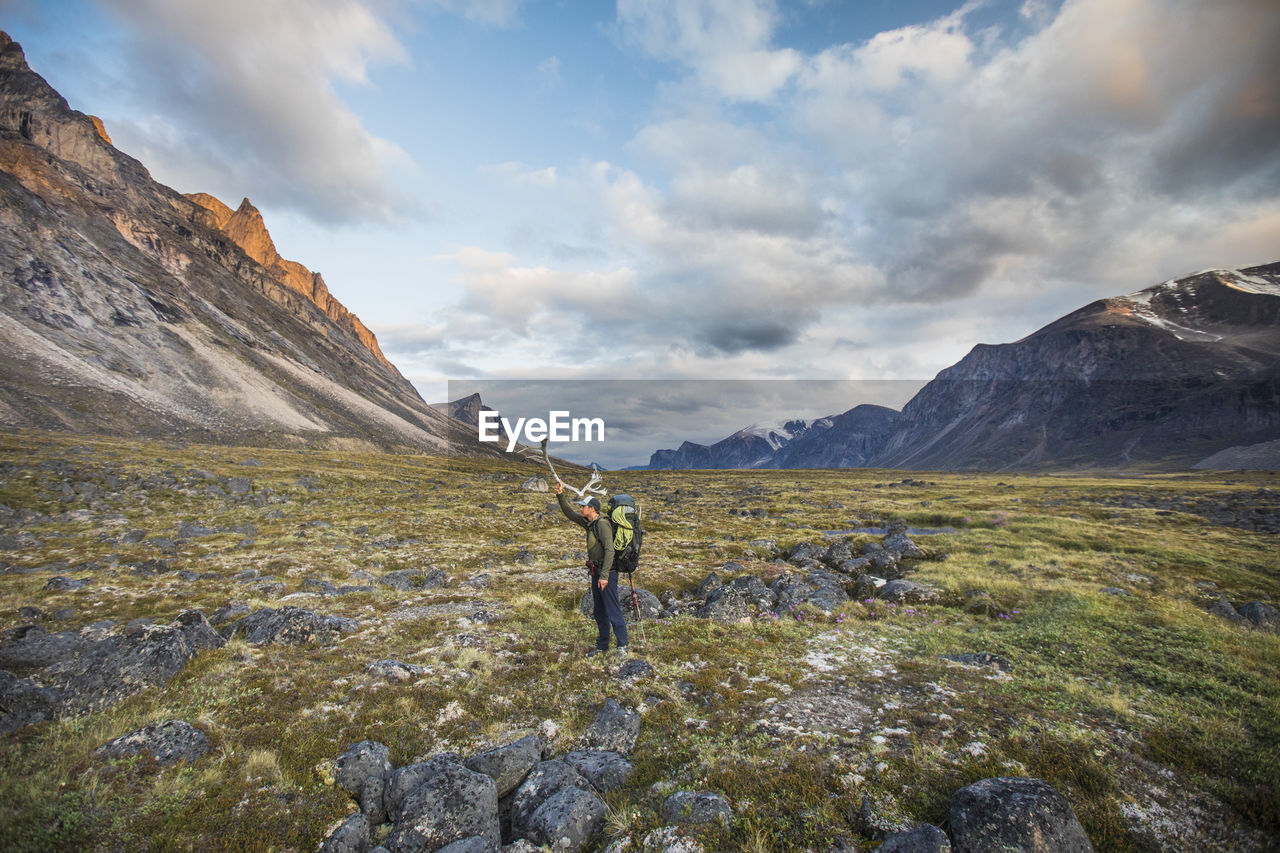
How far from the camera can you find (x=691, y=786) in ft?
23.7

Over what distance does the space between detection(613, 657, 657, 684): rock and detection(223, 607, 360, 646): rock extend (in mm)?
8172

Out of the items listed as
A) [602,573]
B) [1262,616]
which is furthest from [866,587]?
[602,573]

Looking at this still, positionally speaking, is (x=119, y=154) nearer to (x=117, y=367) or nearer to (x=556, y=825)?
(x=117, y=367)

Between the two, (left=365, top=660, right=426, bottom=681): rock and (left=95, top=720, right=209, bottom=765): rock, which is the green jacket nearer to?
(left=365, top=660, right=426, bottom=681): rock

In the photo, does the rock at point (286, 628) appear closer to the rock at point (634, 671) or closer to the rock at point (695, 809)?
the rock at point (634, 671)

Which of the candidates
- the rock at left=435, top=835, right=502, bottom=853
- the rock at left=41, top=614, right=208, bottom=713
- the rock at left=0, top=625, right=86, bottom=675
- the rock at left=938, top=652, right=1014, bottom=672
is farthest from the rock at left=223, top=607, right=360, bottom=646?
the rock at left=938, top=652, right=1014, bottom=672

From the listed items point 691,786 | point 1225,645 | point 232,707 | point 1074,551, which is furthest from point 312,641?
point 1074,551

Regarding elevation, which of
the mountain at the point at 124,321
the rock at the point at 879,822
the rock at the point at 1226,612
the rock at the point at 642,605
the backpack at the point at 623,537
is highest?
the mountain at the point at 124,321

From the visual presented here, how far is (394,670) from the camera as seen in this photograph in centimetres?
1081

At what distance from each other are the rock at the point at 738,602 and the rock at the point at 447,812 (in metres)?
9.82

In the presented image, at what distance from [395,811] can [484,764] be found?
4.22 ft

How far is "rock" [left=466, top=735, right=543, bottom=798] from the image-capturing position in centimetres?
756

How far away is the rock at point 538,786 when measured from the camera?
685 cm

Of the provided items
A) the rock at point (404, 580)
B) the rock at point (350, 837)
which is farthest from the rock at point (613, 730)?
the rock at point (404, 580)
